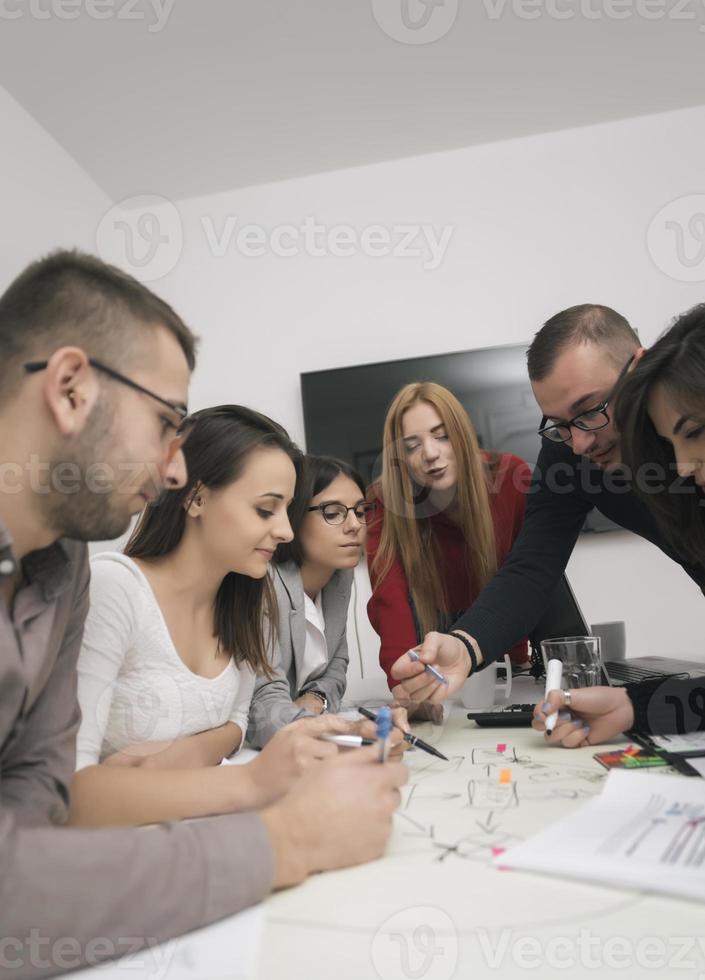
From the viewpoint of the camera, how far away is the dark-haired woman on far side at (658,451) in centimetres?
112

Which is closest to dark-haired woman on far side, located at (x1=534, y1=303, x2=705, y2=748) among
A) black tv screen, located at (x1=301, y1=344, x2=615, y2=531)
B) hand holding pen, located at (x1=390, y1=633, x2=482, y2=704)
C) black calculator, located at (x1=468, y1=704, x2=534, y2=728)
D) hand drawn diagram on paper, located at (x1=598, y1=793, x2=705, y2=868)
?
black calculator, located at (x1=468, y1=704, x2=534, y2=728)

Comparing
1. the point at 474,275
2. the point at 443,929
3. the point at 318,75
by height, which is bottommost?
the point at 443,929

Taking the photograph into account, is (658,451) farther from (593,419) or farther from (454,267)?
(454,267)

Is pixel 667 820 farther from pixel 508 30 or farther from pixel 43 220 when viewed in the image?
pixel 43 220

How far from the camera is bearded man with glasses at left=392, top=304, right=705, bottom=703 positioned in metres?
1.52

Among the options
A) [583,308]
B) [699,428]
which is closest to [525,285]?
[583,308]

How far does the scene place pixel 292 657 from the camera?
1.75m

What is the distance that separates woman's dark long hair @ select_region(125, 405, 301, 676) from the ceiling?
181 cm

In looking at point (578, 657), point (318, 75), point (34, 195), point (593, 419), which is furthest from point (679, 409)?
point (34, 195)

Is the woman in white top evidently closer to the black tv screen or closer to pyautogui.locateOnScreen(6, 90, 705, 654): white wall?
the black tv screen

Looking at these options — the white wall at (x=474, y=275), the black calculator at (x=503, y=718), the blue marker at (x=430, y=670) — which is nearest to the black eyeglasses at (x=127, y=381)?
the blue marker at (x=430, y=670)

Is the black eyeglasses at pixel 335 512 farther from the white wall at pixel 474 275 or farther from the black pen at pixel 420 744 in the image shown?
the white wall at pixel 474 275

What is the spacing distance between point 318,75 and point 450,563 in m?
1.97

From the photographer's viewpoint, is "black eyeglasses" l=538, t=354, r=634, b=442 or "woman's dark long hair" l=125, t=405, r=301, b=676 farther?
"black eyeglasses" l=538, t=354, r=634, b=442
